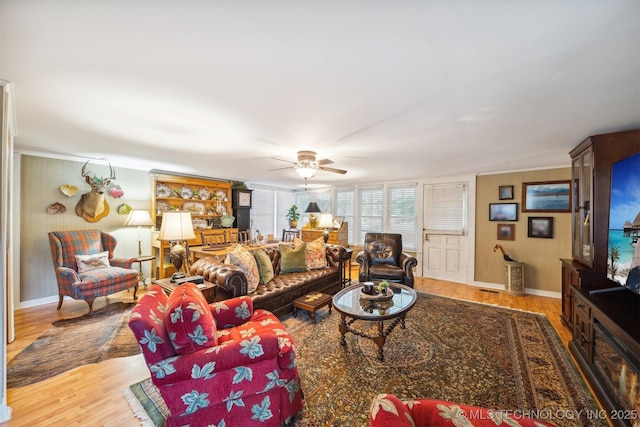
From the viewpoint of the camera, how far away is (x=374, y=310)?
233 cm

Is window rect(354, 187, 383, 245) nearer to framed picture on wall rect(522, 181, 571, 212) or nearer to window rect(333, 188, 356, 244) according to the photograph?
window rect(333, 188, 356, 244)

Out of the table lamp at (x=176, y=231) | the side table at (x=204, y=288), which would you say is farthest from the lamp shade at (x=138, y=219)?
the side table at (x=204, y=288)

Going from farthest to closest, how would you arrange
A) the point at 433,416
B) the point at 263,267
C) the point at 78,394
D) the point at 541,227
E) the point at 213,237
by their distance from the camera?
the point at 213,237
the point at 541,227
the point at 263,267
the point at 78,394
the point at 433,416

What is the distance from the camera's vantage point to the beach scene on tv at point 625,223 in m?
1.86

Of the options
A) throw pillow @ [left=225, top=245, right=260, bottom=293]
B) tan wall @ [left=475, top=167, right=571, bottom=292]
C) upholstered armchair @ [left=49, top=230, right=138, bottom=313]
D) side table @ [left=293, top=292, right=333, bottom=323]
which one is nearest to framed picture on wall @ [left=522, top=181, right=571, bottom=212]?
tan wall @ [left=475, top=167, right=571, bottom=292]

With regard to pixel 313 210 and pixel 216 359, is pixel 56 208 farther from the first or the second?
pixel 313 210

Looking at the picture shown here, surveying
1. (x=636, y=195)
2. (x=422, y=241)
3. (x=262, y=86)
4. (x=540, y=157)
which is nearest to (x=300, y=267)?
(x=262, y=86)

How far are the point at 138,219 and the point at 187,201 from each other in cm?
114

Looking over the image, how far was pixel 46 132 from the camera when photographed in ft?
8.36

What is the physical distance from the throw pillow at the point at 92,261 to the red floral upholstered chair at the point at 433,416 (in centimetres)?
432

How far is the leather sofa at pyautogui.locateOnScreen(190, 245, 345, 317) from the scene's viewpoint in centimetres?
259

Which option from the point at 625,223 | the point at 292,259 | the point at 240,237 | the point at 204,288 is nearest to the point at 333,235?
the point at 240,237

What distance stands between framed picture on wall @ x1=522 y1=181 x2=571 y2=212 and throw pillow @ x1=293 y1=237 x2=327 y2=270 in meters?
3.68

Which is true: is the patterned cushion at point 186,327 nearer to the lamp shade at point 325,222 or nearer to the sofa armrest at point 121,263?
the sofa armrest at point 121,263
